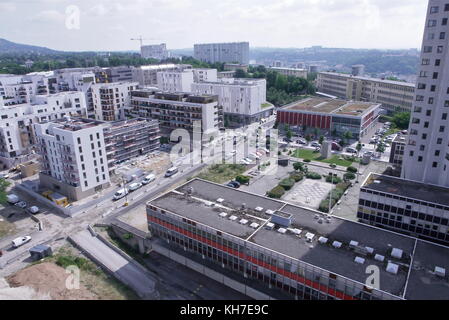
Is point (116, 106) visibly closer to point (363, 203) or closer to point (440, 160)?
point (363, 203)

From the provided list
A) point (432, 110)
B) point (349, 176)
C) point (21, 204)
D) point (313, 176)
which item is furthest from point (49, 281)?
point (432, 110)

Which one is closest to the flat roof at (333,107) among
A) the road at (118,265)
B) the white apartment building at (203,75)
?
the white apartment building at (203,75)

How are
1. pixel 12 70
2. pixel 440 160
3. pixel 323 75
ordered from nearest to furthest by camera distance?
pixel 440 160 → pixel 323 75 → pixel 12 70

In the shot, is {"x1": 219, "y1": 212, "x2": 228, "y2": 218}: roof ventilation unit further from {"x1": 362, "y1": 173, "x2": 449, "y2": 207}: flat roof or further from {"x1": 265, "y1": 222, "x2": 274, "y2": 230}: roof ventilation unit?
{"x1": 362, "y1": 173, "x2": 449, "y2": 207}: flat roof

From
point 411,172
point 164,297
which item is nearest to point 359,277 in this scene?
point 164,297

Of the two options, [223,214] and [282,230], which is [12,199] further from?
[282,230]

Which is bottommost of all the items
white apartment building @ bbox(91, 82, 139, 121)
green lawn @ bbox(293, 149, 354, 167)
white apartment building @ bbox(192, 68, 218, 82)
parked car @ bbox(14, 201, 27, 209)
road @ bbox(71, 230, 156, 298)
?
road @ bbox(71, 230, 156, 298)

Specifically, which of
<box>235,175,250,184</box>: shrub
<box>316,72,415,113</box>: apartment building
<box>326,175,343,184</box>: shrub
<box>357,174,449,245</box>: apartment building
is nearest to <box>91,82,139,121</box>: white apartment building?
<box>235,175,250,184</box>: shrub
